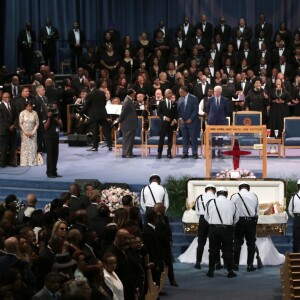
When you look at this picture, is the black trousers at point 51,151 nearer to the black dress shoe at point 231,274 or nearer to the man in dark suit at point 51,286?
the black dress shoe at point 231,274

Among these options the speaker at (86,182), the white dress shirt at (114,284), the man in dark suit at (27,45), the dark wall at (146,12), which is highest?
the dark wall at (146,12)

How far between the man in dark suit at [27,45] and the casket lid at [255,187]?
1285 cm

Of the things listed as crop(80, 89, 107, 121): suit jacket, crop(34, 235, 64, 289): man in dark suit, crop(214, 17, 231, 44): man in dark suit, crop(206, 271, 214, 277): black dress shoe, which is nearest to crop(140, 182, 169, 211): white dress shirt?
crop(206, 271, 214, 277): black dress shoe

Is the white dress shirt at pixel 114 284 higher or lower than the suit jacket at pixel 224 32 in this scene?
lower

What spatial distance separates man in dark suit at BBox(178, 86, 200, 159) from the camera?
21.6m

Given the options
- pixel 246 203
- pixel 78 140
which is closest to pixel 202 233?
pixel 246 203

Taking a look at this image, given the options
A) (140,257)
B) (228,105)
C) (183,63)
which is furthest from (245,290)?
(183,63)

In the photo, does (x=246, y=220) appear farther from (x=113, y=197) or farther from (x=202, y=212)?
(x=113, y=197)

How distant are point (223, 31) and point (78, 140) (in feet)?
24.8

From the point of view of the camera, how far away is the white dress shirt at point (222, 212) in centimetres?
1528

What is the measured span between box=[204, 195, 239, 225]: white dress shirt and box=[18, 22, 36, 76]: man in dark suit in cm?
1465

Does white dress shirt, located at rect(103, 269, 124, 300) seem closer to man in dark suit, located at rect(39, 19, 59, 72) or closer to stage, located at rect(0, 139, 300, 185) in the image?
stage, located at rect(0, 139, 300, 185)

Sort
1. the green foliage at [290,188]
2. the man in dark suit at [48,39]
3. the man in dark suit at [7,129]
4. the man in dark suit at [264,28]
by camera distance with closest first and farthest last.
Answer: the green foliage at [290,188] → the man in dark suit at [7,129] → the man in dark suit at [48,39] → the man in dark suit at [264,28]

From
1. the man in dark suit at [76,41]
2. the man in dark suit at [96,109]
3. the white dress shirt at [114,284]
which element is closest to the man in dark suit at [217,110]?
the man in dark suit at [96,109]
